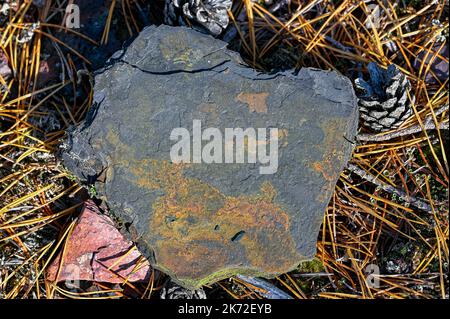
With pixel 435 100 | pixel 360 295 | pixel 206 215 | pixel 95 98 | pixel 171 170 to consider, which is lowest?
pixel 360 295

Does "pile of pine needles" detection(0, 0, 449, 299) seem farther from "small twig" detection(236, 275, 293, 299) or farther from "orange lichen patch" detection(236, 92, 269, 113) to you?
"orange lichen patch" detection(236, 92, 269, 113)

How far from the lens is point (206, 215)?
5.91 ft

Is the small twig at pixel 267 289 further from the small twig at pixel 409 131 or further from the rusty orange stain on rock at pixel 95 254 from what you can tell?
the small twig at pixel 409 131

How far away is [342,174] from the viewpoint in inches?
85.4

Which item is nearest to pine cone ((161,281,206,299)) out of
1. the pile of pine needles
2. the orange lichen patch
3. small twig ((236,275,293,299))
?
the pile of pine needles

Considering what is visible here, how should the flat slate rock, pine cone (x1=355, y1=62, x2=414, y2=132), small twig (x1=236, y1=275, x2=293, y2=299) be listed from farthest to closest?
small twig (x1=236, y1=275, x2=293, y2=299) → pine cone (x1=355, y1=62, x2=414, y2=132) → the flat slate rock

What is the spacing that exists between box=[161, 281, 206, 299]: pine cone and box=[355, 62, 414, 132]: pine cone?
3.26ft

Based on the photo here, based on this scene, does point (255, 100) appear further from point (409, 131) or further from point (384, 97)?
point (409, 131)

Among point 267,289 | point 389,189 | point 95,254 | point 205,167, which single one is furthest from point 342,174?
point 95,254

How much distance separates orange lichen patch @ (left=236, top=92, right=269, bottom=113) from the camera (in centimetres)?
183

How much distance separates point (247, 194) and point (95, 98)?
2.07 feet

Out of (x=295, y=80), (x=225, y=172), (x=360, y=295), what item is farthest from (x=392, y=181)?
(x=225, y=172)

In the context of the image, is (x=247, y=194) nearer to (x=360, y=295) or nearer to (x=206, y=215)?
(x=206, y=215)

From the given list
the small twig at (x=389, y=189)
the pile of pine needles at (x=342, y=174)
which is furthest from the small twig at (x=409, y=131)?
the small twig at (x=389, y=189)
